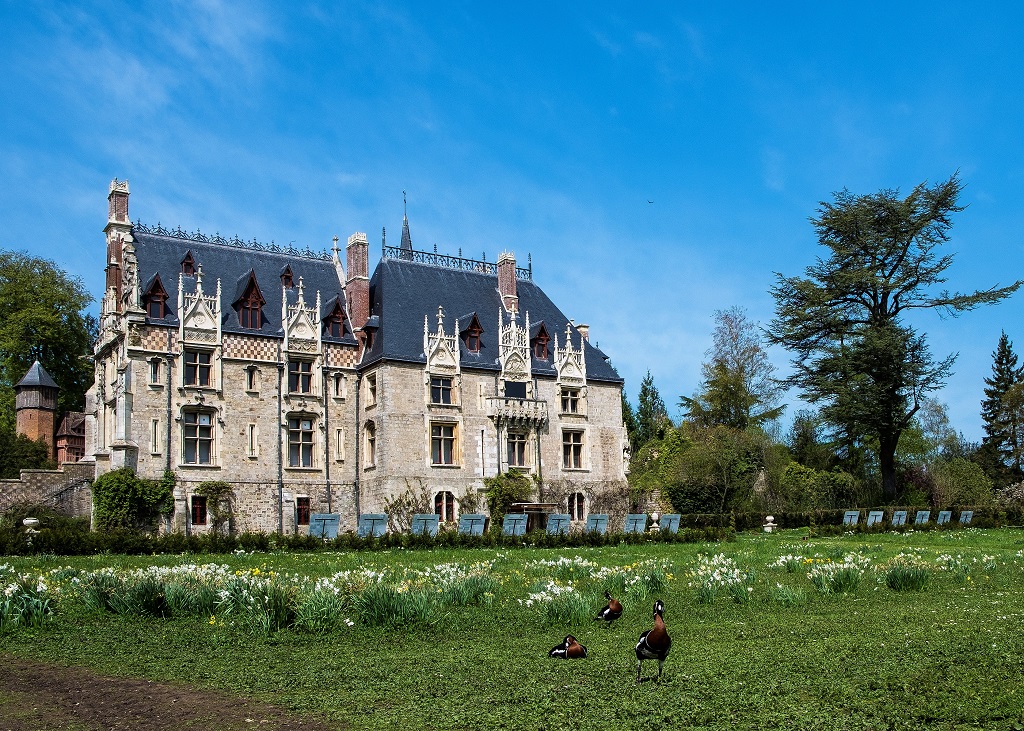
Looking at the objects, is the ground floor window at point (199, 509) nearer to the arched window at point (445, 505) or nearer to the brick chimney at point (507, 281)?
the arched window at point (445, 505)

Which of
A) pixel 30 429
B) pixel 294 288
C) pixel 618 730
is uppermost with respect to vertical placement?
pixel 294 288

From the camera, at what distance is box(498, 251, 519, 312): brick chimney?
4769cm

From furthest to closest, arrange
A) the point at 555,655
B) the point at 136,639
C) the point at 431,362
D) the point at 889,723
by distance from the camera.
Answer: the point at 431,362 < the point at 136,639 < the point at 555,655 < the point at 889,723

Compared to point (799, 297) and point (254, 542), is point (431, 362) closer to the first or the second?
point (254, 542)

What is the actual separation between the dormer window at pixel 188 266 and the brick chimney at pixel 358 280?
665 cm

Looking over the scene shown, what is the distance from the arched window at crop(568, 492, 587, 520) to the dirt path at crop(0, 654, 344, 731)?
35.6 m

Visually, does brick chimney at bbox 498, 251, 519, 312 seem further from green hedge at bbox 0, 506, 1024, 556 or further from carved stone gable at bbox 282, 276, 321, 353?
green hedge at bbox 0, 506, 1024, 556

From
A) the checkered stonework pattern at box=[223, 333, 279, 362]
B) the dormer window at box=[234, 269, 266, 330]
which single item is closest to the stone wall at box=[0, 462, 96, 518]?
the checkered stonework pattern at box=[223, 333, 279, 362]

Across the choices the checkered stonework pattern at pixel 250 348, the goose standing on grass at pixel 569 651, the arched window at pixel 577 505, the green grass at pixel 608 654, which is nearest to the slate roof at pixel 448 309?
the checkered stonework pattern at pixel 250 348

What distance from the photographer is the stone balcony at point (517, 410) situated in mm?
43438

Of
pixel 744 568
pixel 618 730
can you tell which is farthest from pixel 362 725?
pixel 744 568

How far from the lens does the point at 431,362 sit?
42.5 meters

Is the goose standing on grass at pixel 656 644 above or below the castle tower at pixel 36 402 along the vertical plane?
below

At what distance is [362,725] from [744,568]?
11.9 meters
